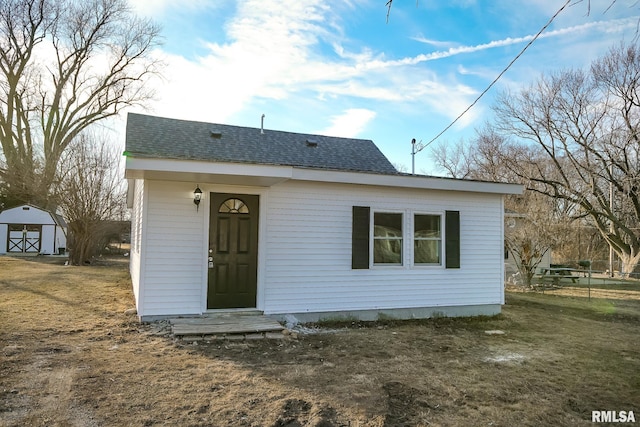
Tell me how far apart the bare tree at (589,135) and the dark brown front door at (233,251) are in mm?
17392

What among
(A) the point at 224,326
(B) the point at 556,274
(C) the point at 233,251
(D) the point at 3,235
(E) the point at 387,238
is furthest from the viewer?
(D) the point at 3,235

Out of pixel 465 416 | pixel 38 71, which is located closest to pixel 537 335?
pixel 465 416

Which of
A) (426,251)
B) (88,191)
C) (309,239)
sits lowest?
(426,251)

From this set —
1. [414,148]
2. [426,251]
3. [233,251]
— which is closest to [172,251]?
[233,251]

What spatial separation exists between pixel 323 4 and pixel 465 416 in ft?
17.4

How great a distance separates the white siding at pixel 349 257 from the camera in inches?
280

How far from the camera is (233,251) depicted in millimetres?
6996

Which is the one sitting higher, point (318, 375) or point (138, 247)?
point (138, 247)

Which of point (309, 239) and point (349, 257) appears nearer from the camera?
point (309, 239)

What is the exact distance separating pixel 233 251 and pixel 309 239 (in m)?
1.37

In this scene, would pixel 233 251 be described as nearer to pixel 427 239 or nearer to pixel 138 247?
pixel 138 247

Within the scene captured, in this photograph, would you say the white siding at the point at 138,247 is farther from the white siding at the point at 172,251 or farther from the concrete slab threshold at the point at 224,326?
the concrete slab threshold at the point at 224,326

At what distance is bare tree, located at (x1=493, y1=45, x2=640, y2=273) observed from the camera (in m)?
17.6

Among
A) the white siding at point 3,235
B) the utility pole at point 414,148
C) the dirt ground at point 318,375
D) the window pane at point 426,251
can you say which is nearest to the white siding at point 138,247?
the dirt ground at point 318,375
